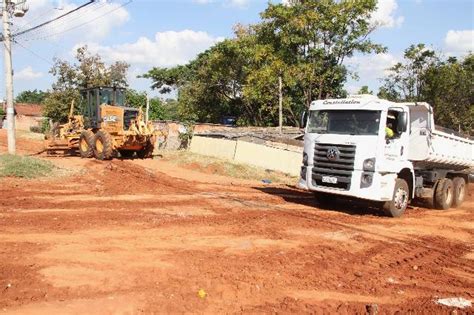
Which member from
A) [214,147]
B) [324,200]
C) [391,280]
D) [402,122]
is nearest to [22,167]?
[324,200]

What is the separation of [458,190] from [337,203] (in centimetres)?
401

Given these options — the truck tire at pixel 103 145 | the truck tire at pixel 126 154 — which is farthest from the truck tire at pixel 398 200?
the truck tire at pixel 126 154

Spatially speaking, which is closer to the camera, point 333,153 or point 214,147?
point 333,153

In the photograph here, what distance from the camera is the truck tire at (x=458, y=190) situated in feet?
49.6

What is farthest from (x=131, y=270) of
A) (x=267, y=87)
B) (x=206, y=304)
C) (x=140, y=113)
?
(x=267, y=87)

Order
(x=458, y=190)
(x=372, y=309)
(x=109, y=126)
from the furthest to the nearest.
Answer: (x=109, y=126), (x=458, y=190), (x=372, y=309)

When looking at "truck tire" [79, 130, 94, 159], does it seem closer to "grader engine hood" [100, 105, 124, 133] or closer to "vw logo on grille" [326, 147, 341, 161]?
"grader engine hood" [100, 105, 124, 133]

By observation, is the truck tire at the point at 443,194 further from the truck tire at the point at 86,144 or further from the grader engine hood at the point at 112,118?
the truck tire at the point at 86,144

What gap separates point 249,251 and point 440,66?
2709cm

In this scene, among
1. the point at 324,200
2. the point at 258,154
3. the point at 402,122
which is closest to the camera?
the point at 402,122

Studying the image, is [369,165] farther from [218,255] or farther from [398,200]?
[218,255]

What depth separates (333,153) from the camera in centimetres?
1209

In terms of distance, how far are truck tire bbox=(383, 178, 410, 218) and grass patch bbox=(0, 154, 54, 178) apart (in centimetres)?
1104

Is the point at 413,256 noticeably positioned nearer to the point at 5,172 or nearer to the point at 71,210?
the point at 71,210
